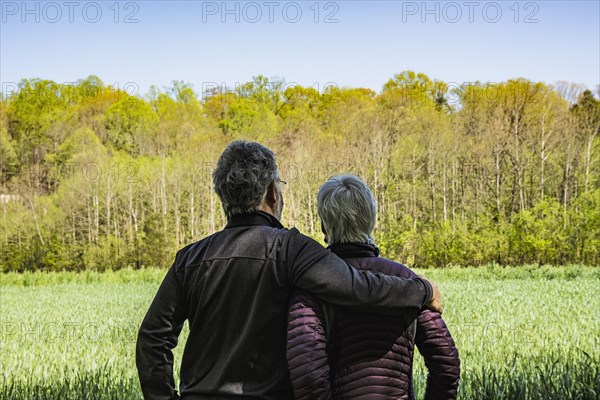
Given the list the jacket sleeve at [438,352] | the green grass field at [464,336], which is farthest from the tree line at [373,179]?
the jacket sleeve at [438,352]

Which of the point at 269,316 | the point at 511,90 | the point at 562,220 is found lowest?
the point at 562,220

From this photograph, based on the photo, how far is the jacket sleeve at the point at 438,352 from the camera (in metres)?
2.45

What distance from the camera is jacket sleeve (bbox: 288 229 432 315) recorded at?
7.39ft

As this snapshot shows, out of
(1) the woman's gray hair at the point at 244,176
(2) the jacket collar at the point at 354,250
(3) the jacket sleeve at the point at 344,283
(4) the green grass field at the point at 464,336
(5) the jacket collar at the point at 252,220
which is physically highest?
(1) the woman's gray hair at the point at 244,176

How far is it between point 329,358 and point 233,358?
0.35 m

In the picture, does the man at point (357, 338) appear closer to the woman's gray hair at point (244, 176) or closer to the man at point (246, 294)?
the man at point (246, 294)

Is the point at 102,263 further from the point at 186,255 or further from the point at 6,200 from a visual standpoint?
the point at 186,255

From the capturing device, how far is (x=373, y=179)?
1528 inches

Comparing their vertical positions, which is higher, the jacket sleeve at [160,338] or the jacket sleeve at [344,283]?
the jacket sleeve at [344,283]

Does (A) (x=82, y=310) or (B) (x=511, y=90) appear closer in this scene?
(A) (x=82, y=310)

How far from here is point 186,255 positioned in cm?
243

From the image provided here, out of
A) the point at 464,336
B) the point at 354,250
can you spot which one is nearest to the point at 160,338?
the point at 354,250

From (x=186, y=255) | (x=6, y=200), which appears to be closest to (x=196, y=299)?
(x=186, y=255)

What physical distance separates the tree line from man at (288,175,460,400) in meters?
26.4
